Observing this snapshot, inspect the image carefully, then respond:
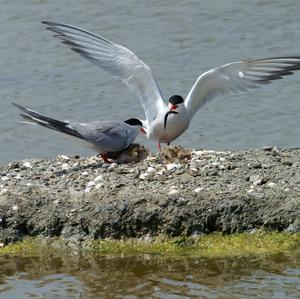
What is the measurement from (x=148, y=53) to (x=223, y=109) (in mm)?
1743

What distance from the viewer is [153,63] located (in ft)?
36.9

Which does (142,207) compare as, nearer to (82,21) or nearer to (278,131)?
(278,131)

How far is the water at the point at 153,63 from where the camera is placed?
9.52m

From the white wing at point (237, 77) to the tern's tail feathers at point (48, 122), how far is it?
151 cm

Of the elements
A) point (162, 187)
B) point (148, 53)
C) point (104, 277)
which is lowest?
point (104, 277)

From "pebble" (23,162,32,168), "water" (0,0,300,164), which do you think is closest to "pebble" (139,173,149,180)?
"pebble" (23,162,32,168)

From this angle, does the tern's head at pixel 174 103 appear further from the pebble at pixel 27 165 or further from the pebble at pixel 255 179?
the pebble at pixel 255 179

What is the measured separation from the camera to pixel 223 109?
10.1 metres

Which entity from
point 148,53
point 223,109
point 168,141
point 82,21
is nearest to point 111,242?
point 168,141

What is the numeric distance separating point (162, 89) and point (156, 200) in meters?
4.36

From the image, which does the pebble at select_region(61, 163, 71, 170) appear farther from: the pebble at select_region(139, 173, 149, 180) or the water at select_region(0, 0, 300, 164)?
the water at select_region(0, 0, 300, 164)

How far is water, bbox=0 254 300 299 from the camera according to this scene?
5.58 meters

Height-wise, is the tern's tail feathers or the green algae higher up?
the tern's tail feathers

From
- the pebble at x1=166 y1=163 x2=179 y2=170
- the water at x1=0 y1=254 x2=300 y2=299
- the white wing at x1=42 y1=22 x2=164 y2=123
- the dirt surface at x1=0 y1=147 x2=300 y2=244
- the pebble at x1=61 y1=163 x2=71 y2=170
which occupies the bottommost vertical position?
the water at x1=0 y1=254 x2=300 y2=299
